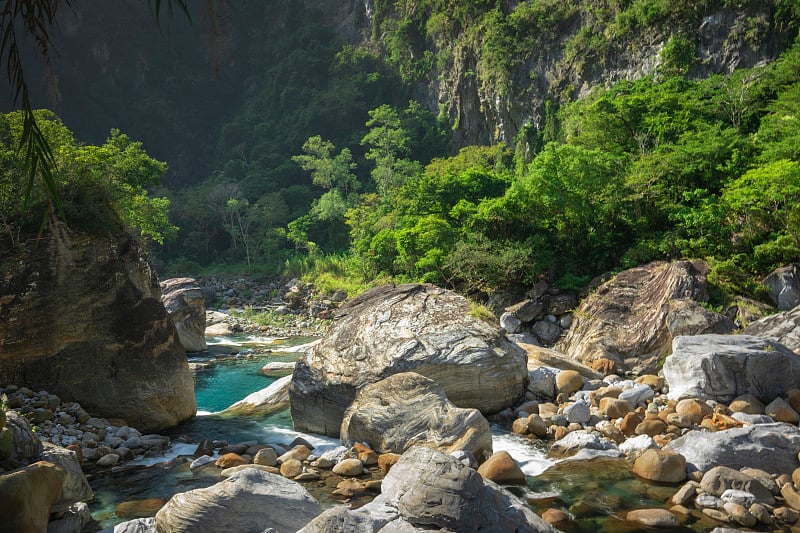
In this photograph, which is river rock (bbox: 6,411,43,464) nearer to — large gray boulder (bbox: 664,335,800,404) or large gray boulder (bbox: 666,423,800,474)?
large gray boulder (bbox: 666,423,800,474)

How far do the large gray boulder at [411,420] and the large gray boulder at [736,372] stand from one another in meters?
3.69

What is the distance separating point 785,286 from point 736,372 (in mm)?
4257

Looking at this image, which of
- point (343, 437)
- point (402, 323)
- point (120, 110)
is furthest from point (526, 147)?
point (120, 110)

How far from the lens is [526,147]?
30.7 metres

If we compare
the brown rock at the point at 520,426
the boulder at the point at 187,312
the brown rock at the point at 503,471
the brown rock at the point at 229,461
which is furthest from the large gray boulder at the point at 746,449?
the boulder at the point at 187,312

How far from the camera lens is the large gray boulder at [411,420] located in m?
7.55

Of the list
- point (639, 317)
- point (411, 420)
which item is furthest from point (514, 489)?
point (639, 317)

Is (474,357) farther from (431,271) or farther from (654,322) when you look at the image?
(431,271)

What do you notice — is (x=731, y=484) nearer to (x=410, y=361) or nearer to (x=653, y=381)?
(x=653, y=381)

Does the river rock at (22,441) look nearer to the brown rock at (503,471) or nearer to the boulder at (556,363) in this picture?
the brown rock at (503,471)

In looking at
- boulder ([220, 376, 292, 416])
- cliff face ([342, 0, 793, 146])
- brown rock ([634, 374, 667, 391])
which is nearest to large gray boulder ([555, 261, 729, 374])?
brown rock ([634, 374, 667, 391])

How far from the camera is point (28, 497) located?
16.5 ft

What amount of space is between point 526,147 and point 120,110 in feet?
120

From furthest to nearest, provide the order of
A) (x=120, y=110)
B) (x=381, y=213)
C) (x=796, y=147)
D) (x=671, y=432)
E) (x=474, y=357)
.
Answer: (x=120, y=110) → (x=381, y=213) → (x=796, y=147) → (x=474, y=357) → (x=671, y=432)
